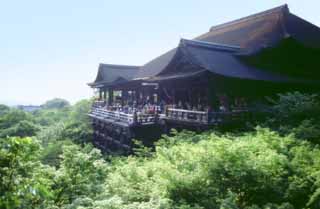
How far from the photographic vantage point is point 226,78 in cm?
1795

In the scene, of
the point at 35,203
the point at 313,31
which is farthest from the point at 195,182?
the point at 313,31

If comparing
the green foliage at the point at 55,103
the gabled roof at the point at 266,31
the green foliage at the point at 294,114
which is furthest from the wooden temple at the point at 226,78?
the green foliage at the point at 55,103

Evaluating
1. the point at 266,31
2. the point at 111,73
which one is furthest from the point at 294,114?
the point at 111,73

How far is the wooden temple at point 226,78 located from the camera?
1723 centimetres

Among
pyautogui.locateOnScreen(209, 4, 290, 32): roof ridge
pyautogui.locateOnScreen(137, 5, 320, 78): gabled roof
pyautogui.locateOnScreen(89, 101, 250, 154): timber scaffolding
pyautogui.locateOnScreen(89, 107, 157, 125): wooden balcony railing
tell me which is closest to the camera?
pyautogui.locateOnScreen(89, 101, 250, 154): timber scaffolding

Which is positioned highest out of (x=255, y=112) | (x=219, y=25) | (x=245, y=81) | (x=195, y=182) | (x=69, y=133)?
(x=219, y=25)

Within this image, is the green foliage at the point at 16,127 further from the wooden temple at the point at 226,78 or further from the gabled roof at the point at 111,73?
the wooden temple at the point at 226,78

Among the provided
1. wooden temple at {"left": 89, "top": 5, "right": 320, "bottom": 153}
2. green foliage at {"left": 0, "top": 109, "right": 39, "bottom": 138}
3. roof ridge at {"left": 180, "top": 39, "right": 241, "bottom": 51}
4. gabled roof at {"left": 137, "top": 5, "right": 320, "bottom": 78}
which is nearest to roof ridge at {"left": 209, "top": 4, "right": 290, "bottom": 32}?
gabled roof at {"left": 137, "top": 5, "right": 320, "bottom": 78}

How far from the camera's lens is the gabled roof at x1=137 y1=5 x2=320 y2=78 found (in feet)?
73.3

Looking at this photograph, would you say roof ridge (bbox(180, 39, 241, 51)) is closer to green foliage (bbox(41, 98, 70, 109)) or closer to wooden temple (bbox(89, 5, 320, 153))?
wooden temple (bbox(89, 5, 320, 153))

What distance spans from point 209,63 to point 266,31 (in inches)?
347

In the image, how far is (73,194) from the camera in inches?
336

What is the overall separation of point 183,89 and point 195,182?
13.6m

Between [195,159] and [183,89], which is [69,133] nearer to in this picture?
[183,89]
